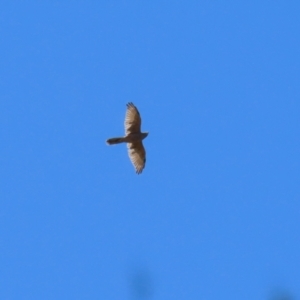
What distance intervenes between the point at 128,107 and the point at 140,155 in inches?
75.9

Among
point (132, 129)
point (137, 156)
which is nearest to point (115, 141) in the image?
point (132, 129)

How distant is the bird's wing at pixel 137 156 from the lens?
52094 millimetres

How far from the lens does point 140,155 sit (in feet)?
172

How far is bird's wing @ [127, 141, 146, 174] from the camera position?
171 ft

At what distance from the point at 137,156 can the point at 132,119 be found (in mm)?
1574

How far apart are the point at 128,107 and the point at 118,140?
1216 mm

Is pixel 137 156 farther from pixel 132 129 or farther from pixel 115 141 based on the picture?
pixel 115 141

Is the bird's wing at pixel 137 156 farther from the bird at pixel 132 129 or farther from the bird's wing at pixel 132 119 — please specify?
the bird's wing at pixel 132 119

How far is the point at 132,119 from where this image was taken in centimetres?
5147

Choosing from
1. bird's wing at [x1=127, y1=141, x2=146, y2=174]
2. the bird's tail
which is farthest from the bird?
bird's wing at [x1=127, y1=141, x2=146, y2=174]

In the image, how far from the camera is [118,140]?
168 ft

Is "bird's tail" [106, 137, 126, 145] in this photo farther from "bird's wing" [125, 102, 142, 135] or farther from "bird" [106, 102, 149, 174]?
"bird's wing" [125, 102, 142, 135]

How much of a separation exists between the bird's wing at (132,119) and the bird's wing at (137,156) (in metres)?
0.74

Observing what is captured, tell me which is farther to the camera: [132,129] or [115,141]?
[132,129]
